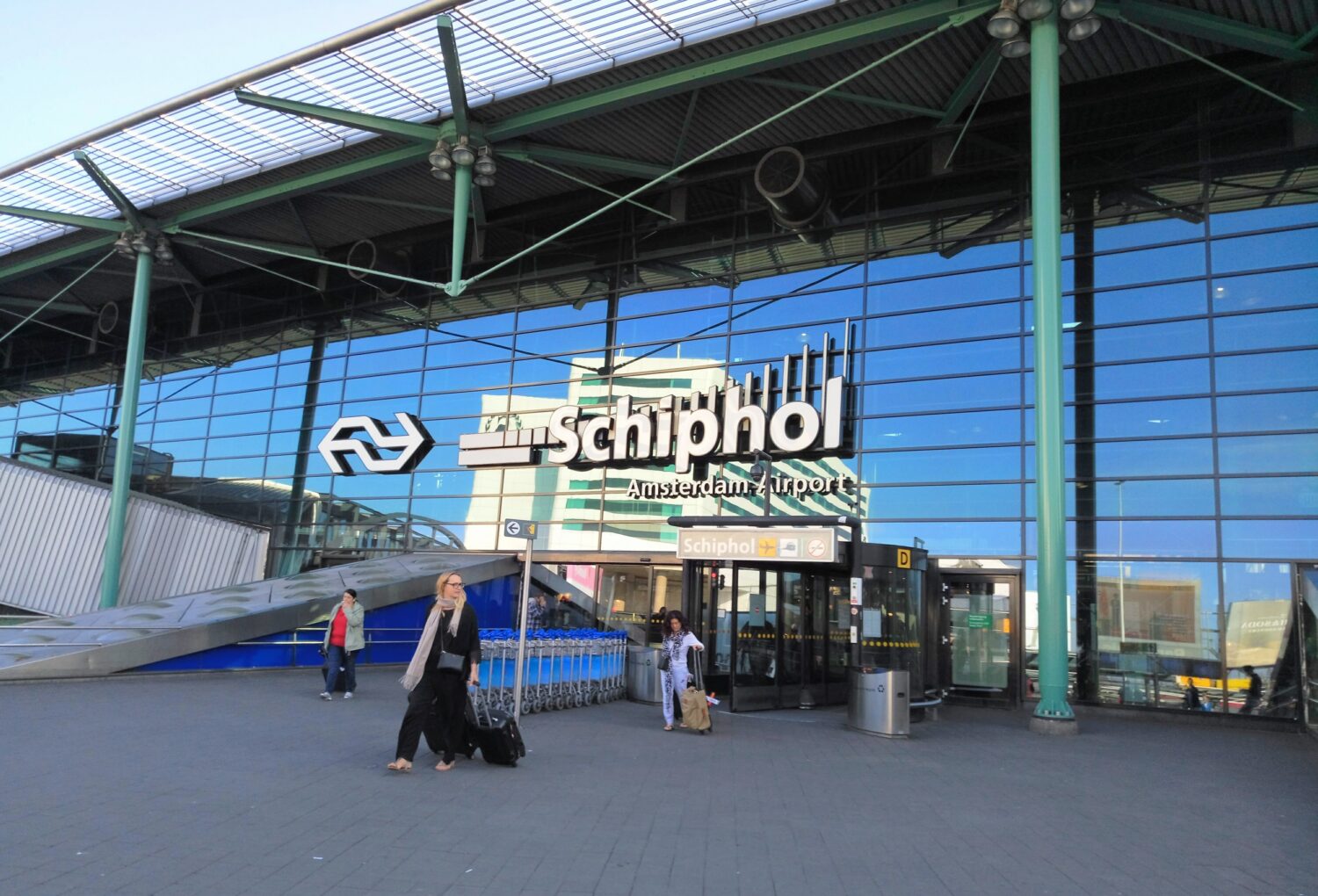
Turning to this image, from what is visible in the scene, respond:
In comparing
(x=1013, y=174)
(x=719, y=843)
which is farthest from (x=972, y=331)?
(x=719, y=843)

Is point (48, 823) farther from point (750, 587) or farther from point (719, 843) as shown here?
point (750, 587)

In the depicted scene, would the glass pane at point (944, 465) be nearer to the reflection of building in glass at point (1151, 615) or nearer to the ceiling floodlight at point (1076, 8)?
the reflection of building in glass at point (1151, 615)

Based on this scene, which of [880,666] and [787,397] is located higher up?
[787,397]

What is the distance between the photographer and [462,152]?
1958 centimetres

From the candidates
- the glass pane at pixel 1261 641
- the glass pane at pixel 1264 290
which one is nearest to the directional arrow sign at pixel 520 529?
the glass pane at pixel 1261 641

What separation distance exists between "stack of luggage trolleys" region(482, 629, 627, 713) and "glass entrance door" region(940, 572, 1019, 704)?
20.3ft

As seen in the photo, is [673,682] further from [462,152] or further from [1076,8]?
[462,152]

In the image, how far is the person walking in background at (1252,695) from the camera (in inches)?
571

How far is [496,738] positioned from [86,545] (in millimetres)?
23789

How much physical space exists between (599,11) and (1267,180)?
39.7ft

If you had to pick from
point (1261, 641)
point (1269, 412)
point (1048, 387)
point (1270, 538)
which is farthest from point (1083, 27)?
point (1261, 641)

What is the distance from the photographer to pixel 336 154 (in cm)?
2209

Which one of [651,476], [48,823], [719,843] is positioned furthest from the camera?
[651,476]

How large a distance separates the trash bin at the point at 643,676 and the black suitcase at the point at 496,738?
20.1ft
